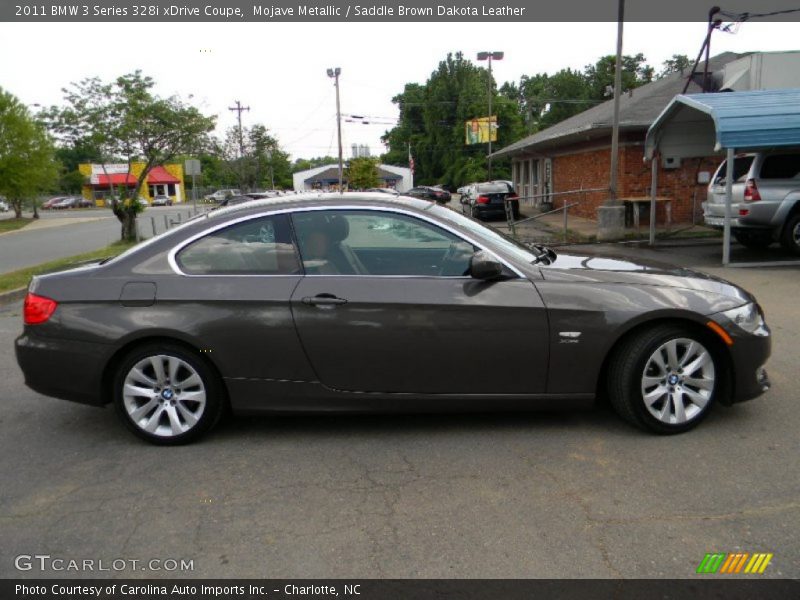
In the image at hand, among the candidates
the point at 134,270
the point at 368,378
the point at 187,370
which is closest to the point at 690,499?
the point at 368,378

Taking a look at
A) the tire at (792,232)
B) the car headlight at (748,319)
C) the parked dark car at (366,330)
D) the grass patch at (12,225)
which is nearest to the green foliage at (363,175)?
the grass patch at (12,225)

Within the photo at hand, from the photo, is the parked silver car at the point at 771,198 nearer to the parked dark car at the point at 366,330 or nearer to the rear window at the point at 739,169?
the rear window at the point at 739,169

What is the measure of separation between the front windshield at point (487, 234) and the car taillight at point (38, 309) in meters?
2.53

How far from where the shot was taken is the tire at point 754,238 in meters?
12.2

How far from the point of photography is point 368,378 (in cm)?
404

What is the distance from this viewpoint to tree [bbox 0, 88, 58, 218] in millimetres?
39969

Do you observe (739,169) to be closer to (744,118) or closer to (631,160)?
(744,118)

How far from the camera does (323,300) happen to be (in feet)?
13.1

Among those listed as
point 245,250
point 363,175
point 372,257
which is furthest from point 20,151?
point 372,257

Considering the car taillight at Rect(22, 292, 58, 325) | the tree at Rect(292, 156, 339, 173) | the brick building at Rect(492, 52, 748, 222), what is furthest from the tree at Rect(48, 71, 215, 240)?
the tree at Rect(292, 156, 339, 173)

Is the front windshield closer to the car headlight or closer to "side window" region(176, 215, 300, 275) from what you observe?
"side window" region(176, 215, 300, 275)

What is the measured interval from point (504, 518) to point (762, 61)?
1916 cm

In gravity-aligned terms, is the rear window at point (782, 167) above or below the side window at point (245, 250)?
above

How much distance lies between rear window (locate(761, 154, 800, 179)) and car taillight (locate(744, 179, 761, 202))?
0.22 meters
